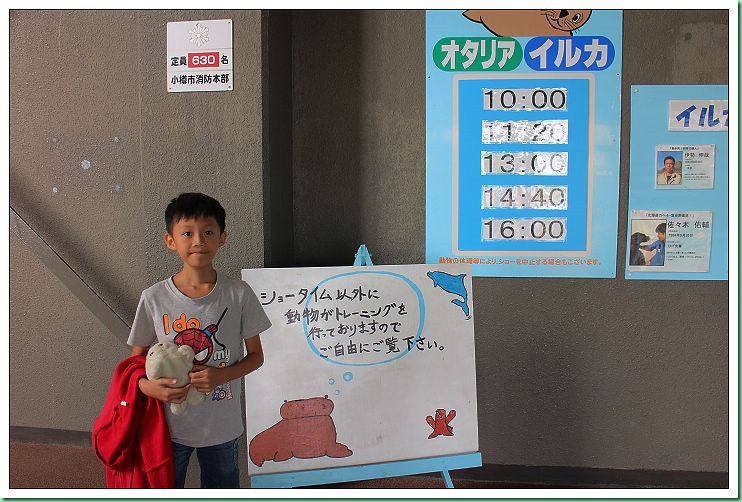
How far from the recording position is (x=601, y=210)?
81.4 inches

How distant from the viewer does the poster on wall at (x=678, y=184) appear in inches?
79.6

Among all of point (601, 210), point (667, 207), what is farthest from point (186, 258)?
point (667, 207)

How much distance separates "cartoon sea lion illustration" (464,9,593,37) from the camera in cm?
202

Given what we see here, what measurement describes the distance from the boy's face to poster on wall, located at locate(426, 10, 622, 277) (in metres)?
0.94

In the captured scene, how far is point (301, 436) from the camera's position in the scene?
1.66m

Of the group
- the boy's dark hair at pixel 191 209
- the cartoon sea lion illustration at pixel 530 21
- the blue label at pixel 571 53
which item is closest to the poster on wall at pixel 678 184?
the blue label at pixel 571 53

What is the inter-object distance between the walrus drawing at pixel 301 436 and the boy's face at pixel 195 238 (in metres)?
0.53

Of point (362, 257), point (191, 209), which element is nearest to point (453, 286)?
point (362, 257)

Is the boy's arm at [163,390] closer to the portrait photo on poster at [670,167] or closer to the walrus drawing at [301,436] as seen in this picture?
the walrus drawing at [301,436]

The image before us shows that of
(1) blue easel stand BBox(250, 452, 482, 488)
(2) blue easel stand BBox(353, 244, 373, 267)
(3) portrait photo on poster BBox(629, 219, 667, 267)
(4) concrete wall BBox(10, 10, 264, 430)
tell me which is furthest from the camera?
(3) portrait photo on poster BBox(629, 219, 667, 267)

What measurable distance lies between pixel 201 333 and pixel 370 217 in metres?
0.93

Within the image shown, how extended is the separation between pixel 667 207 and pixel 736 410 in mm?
783

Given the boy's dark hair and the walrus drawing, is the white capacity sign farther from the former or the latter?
the walrus drawing

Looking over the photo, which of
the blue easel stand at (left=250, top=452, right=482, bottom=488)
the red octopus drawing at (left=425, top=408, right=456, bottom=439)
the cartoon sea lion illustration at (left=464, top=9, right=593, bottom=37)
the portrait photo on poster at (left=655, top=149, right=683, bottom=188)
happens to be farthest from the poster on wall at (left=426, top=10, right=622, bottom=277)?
the blue easel stand at (left=250, top=452, right=482, bottom=488)
